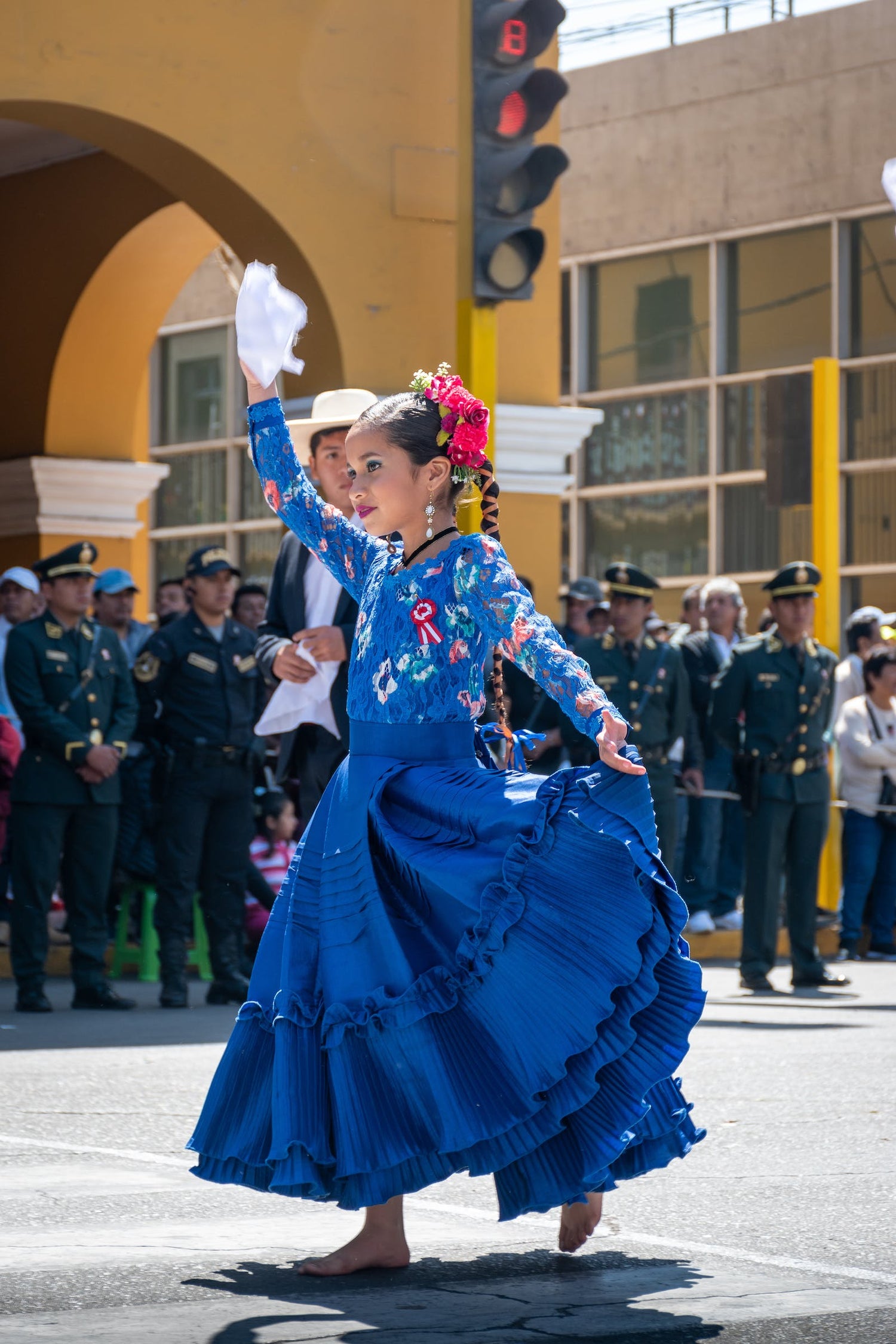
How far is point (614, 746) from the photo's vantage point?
4371 mm

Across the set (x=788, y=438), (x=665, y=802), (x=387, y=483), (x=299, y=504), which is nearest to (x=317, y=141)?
(x=788, y=438)

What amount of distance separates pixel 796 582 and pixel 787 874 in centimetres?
142

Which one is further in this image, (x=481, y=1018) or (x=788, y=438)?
(x=788, y=438)

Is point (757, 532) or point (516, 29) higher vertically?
point (516, 29)

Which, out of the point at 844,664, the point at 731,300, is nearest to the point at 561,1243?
the point at 844,664

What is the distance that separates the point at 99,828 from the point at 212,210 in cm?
311

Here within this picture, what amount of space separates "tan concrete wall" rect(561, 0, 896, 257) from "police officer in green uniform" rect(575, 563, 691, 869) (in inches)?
339

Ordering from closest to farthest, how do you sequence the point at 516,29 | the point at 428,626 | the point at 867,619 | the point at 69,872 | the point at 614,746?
1. the point at 614,746
2. the point at 428,626
3. the point at 516,29
4. the point at 69,872
5. the point at 867,619

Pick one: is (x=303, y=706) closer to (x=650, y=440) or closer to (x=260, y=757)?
(x=260, y=757)

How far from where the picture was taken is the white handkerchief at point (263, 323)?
5.16 metres

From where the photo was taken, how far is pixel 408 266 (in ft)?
37.7

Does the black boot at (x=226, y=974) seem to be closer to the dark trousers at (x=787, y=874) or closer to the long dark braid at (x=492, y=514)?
the dark trousers at (x=787, y=874)

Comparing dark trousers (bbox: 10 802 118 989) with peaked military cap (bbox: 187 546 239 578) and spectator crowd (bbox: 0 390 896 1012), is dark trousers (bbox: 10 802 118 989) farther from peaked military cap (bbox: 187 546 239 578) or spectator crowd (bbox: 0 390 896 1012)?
peaked military cap (bbox: 187 546 239 578)

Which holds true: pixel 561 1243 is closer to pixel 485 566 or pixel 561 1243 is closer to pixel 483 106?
pixel 485 566
